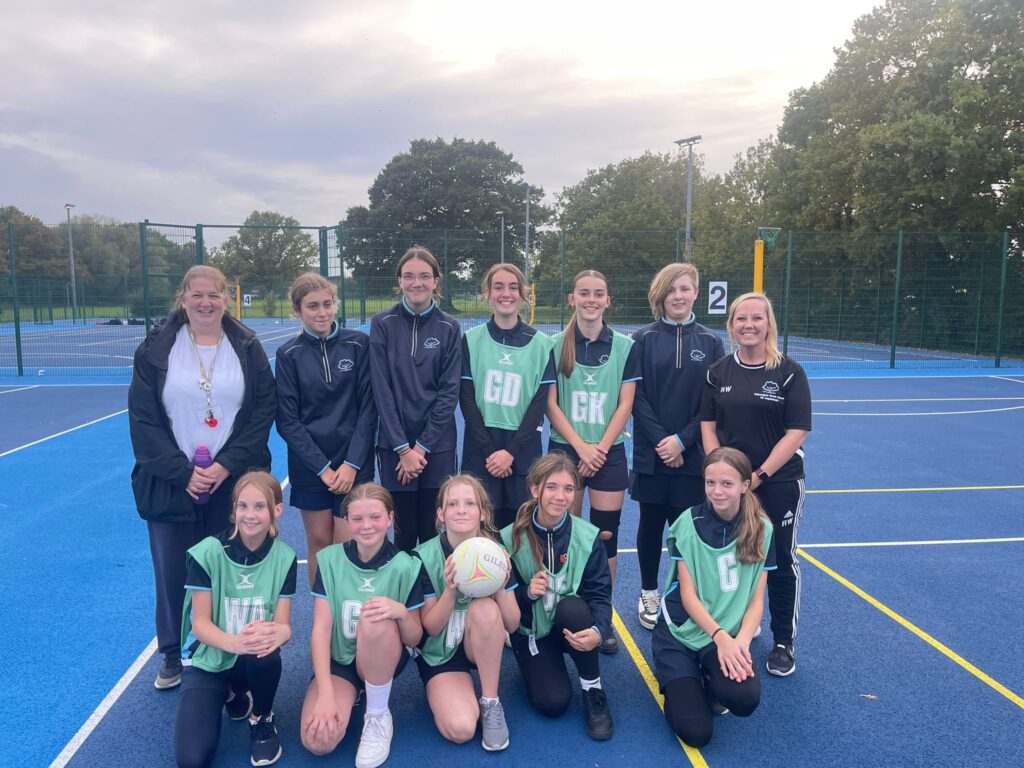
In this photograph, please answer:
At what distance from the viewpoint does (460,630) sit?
3068mm

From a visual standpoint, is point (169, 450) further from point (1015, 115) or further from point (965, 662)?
point (1015, 115)

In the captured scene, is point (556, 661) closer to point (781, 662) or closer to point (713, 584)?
point (713, 584)

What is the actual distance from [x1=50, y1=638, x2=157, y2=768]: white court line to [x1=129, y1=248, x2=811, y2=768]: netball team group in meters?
0.23

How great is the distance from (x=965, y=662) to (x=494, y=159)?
46371 mm

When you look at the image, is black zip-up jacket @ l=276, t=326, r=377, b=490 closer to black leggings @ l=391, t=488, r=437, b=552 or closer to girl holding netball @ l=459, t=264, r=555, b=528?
black leggings @ l=391, t=488, r=437, b=552

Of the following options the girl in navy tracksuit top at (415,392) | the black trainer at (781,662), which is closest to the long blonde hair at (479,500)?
the girl in navy tracksuit top at (415,392)

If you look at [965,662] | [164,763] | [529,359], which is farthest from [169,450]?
[965,662]

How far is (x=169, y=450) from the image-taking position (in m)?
3.11

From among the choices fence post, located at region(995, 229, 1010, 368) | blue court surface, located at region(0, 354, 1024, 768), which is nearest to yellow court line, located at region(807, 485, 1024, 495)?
blue court surface, located at region(0, 354, 1024, 768)

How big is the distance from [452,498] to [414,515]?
0.71m

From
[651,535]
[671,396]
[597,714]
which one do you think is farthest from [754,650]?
[671,396]

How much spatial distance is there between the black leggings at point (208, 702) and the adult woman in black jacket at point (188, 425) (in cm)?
54

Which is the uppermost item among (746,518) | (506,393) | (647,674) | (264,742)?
(506,393)

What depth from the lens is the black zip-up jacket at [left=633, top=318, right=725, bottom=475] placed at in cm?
365
